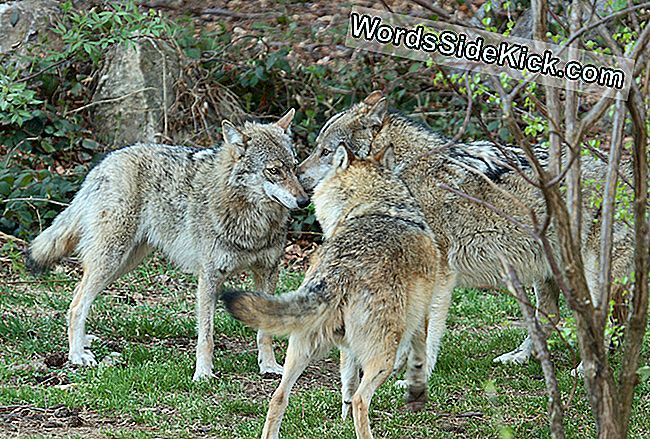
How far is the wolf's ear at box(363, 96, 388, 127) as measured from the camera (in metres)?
7.23

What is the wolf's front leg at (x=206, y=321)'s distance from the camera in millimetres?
6355

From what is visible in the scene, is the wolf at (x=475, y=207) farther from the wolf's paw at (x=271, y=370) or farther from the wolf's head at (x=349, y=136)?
the wolf's paw at (x=271, y=370)

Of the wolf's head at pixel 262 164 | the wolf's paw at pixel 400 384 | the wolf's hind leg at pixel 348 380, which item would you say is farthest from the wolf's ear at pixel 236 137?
the wolf's hind leg at pixel 348 380

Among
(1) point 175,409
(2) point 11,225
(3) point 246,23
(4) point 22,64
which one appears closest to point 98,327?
(1) point 175,409

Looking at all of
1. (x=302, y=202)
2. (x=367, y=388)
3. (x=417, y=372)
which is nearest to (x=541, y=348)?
(x=367, y=388)

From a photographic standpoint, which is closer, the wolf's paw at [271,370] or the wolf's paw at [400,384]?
the wolf's paw at [400,384]

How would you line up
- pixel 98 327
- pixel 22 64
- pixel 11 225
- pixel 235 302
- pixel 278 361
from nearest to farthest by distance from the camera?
pixel 235 302 < pixel 278 361 < pixel 98 327 < pixel 11 225 < pixel 22 64

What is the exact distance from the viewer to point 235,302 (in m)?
4.17

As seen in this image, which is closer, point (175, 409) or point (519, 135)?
point (519, 135)

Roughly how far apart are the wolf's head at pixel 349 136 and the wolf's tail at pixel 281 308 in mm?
2667

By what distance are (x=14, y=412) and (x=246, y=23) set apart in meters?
8.71

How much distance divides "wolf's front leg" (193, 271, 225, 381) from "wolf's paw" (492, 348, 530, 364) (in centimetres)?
211

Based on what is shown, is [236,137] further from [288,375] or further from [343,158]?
Answer: [288,375]

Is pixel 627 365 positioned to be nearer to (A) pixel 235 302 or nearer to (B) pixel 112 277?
(A) pixel 235 302
